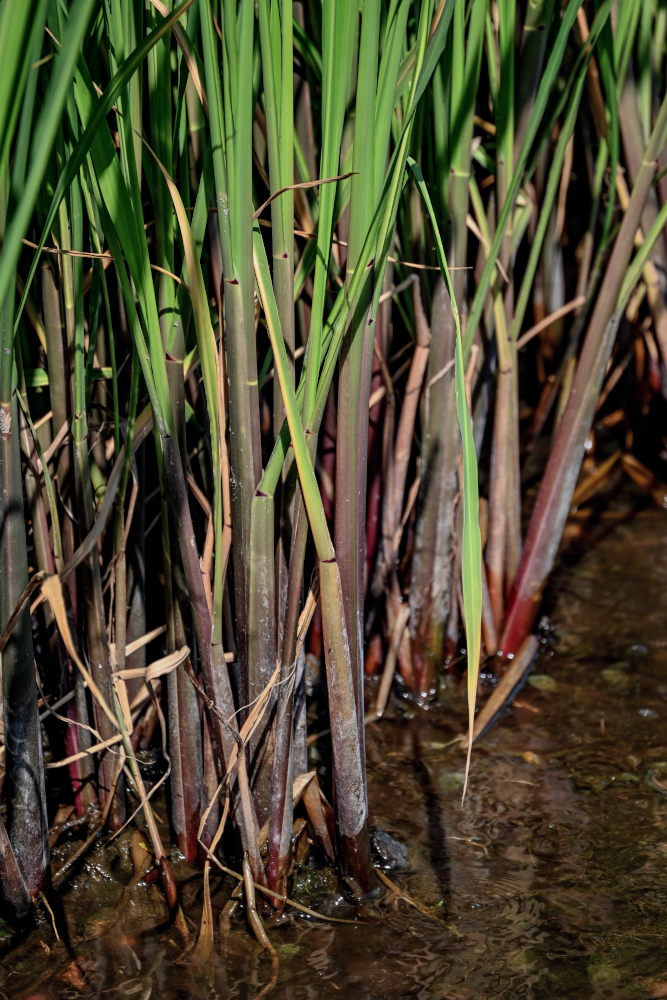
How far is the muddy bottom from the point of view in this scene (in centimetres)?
110

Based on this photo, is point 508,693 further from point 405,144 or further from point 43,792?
point 405,144

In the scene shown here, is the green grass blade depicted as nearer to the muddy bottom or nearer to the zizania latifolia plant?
the zizania latifolia plant

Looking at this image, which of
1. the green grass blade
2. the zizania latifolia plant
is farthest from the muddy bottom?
the green grass blade

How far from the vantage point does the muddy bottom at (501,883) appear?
1.10 m

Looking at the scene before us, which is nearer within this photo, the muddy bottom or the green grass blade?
the green grass blade

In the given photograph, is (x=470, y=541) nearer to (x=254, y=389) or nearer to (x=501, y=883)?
(x=254, y=389)

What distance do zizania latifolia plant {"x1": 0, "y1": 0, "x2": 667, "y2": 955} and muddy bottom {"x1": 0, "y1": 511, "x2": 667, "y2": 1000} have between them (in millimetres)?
62

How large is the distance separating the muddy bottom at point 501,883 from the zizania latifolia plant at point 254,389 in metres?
0.06

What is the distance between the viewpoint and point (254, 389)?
1.02 meters

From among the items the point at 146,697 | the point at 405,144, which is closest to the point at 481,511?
the point at 146,697

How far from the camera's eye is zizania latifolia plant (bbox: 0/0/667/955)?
35.4 inches

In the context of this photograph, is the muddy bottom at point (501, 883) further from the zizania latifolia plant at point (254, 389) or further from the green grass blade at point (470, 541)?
the green grass blade at point (470, 541)

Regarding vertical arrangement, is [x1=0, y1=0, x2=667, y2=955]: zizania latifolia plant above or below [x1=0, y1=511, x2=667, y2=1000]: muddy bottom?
above

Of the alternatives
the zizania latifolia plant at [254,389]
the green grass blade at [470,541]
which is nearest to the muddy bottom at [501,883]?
the zizania latifolia plant at [254,389]
